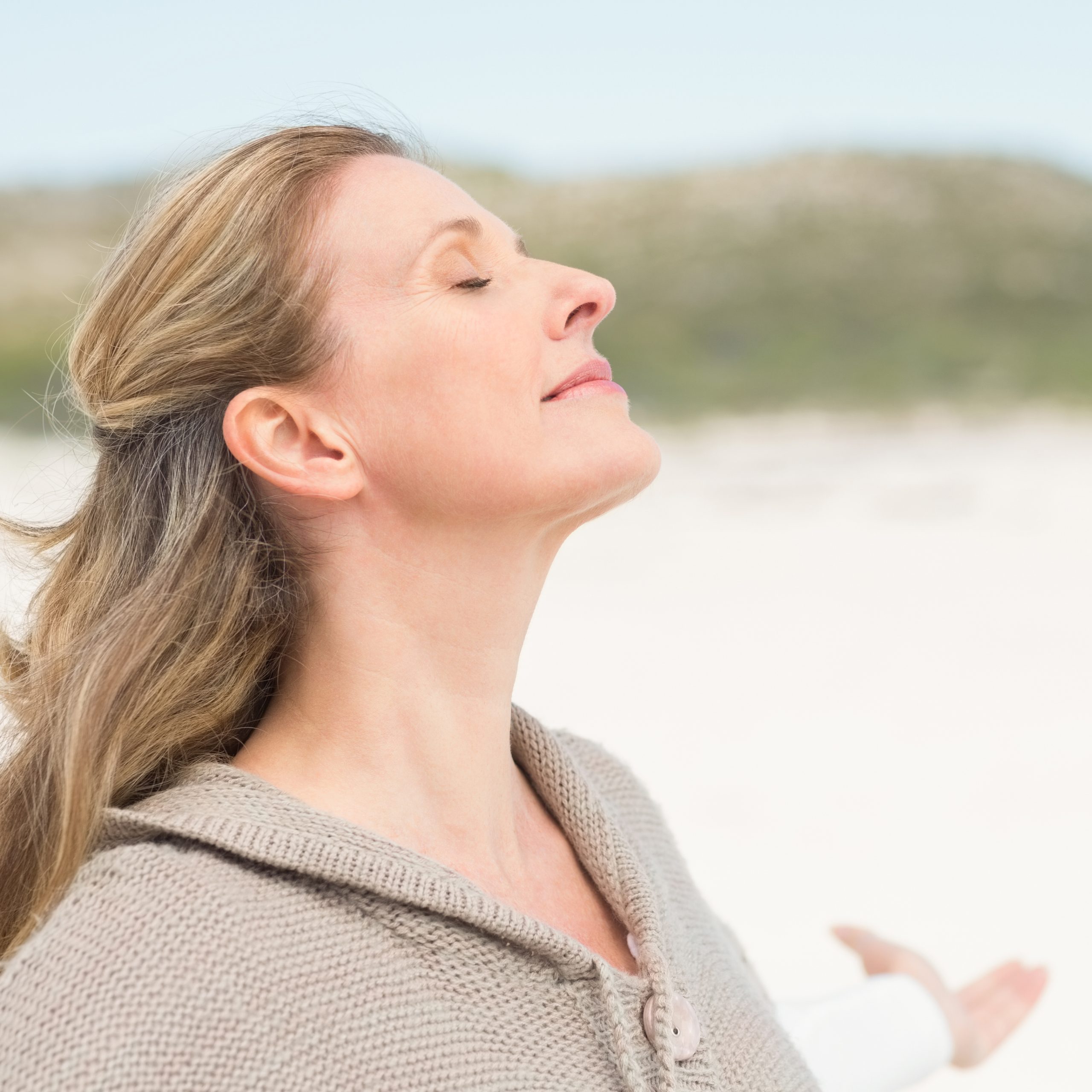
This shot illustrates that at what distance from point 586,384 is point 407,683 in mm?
338

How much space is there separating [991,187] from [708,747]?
7093mm

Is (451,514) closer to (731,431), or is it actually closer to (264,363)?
(264,363)

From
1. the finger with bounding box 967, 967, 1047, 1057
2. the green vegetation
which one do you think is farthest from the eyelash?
the green vegetation

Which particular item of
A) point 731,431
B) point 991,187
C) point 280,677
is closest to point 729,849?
point 280,677

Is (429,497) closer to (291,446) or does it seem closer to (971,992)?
(291,446)

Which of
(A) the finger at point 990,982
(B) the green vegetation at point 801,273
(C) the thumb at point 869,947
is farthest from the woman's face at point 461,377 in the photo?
(B) the green vegetation at point 801,273

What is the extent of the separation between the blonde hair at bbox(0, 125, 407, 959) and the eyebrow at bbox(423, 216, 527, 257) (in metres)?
0.12

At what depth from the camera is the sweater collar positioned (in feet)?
3.36

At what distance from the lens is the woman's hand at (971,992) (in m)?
1.72

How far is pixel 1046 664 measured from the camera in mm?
4355

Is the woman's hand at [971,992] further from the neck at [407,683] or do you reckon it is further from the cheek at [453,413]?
the cheek at [453,413]

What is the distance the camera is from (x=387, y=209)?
1228mm

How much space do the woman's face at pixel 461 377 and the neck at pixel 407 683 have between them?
2.1 inches

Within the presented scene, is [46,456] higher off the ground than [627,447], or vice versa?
A: [627,447]
